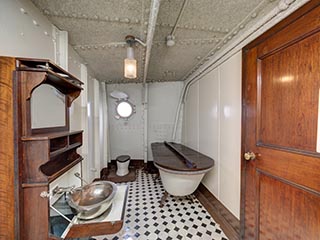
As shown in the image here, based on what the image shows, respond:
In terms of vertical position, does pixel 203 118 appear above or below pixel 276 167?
above

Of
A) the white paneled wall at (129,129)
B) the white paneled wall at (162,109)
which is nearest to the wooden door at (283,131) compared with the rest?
the white paneled wall at (162,109)

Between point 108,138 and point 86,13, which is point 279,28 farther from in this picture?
point 108,138

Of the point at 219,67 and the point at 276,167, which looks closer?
the point at 276,167

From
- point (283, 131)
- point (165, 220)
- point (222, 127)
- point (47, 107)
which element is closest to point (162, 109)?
point (222, 127)

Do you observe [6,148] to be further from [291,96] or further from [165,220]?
[165,220]

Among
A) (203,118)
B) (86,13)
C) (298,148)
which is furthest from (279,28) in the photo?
(203,118)

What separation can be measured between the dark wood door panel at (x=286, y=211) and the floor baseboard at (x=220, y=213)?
1.58 feet

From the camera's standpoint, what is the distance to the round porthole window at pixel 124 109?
3902 millimetres

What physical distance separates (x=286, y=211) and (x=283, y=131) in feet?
1.72

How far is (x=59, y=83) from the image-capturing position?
1288 millimetres

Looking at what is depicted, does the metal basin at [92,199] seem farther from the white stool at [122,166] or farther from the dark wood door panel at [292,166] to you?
the white stool at [122,166]

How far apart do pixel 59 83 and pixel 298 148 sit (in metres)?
1.76

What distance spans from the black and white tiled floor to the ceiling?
2.10 metres

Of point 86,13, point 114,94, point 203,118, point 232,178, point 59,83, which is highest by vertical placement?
point 86,13
